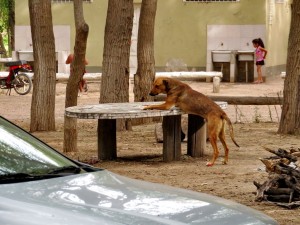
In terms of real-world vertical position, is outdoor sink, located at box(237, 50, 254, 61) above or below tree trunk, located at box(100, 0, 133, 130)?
below

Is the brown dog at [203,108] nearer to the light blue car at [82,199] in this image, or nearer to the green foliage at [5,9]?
the light blue car at [82,199]

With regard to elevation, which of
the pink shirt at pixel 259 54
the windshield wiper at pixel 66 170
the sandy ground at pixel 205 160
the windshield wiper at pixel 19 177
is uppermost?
the windshield wiper at pixel 19 177

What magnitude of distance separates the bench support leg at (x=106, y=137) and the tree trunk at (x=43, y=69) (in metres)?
4.24

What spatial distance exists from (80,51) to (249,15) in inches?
783

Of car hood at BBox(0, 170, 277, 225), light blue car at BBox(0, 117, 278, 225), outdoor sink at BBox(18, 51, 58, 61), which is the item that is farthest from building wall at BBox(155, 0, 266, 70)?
car hood at BBox(0, 170, 277, 225)

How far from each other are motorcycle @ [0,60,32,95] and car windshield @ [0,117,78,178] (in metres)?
22.0

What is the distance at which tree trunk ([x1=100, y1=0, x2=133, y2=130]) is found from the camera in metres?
15.5

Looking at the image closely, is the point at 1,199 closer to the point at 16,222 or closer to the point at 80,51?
the point at 16,222

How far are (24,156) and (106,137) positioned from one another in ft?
24.6

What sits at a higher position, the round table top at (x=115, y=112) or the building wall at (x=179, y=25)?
the building wall at (x=179, y=25)

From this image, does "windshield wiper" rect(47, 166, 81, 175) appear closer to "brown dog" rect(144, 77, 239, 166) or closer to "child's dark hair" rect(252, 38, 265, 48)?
"brown dog" rect(144, 77, 239, 166)

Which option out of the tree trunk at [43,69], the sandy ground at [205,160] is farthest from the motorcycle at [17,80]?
the tree trunk at [43,69]

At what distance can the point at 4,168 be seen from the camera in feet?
17.0

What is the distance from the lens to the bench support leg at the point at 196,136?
1333 centimetres
